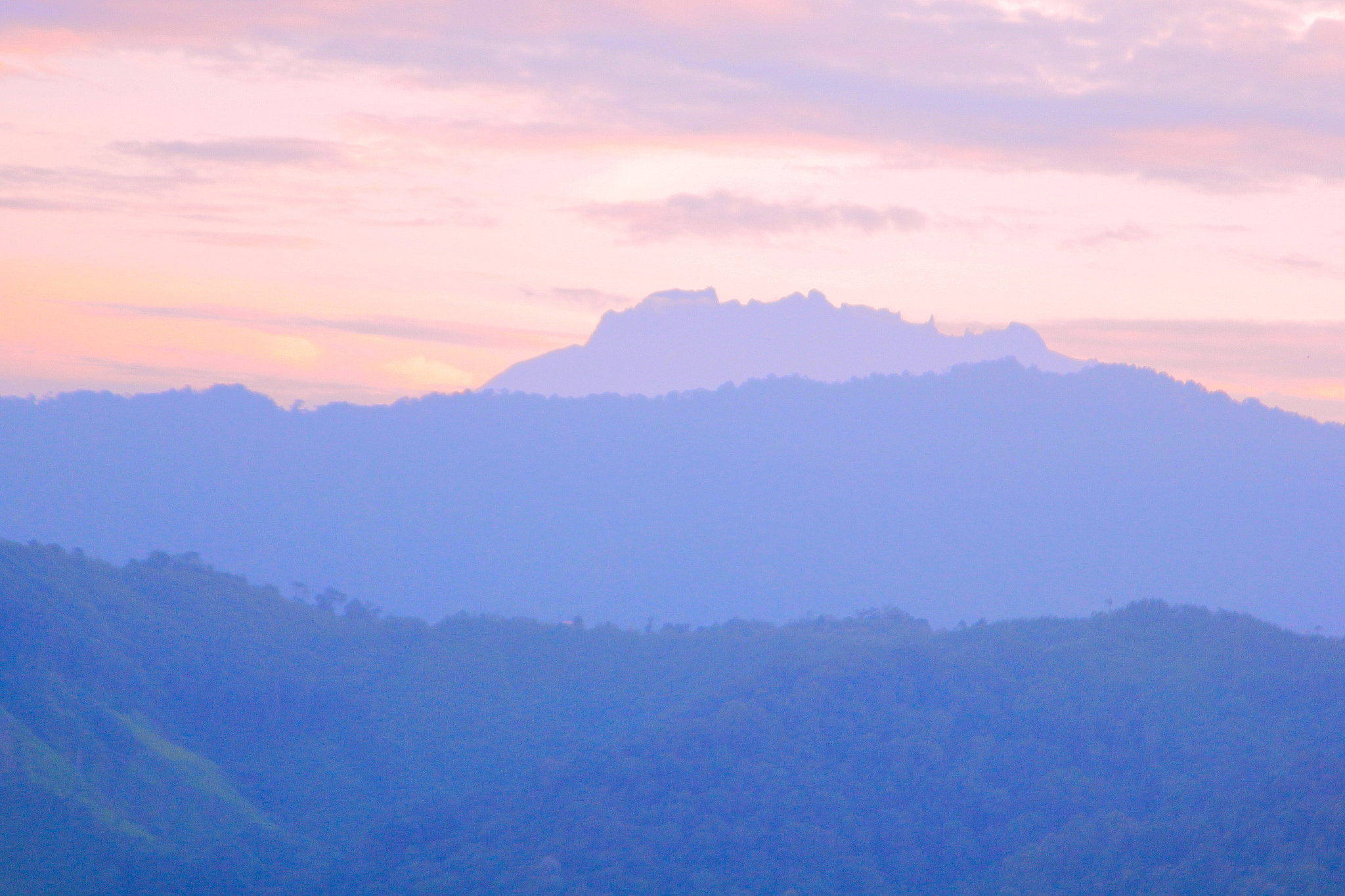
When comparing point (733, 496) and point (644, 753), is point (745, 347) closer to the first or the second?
point (733, 496)

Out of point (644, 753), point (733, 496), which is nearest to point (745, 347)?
point (733, 496)

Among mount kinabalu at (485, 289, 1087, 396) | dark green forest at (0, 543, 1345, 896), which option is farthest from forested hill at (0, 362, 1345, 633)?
dark green forest at (0, 543, 1345, 896)

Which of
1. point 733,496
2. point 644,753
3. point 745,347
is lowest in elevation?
point 644,753

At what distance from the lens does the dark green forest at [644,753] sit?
46.8 m

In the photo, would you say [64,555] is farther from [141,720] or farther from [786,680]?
[786,680]

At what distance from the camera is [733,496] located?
121312mm

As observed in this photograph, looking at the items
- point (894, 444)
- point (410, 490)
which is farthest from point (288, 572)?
point (894, 444)

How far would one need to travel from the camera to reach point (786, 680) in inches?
2333

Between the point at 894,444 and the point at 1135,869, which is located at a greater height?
the point at 894,444

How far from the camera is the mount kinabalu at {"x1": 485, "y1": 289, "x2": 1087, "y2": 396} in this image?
162000 millimetres

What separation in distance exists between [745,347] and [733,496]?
46.1 meters

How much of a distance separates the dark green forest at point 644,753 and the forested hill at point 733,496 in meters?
38.8

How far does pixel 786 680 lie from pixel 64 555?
31.8m

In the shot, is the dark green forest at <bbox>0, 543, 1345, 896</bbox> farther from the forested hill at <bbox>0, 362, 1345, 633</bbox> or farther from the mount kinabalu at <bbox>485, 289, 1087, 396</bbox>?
the mount kinabalu at <bbox>485, 289, 1087, 396</bbox>
